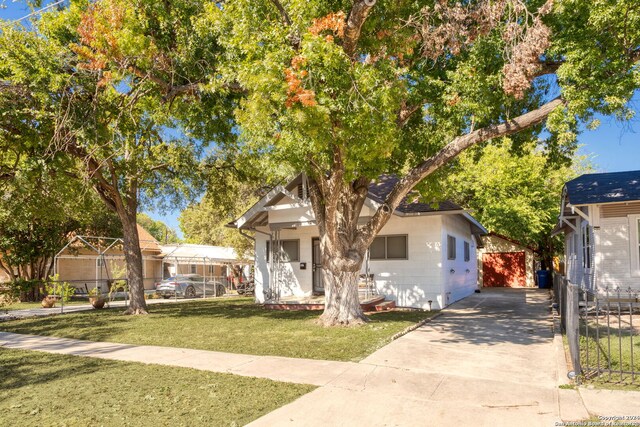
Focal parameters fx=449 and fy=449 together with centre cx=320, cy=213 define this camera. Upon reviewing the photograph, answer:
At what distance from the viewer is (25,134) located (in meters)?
12.4

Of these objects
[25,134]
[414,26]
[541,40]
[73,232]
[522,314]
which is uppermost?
[414,26]

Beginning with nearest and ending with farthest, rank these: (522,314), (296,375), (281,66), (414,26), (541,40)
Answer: (296,375) → (281,66) → (541,40) → (414,26) → (522,314)

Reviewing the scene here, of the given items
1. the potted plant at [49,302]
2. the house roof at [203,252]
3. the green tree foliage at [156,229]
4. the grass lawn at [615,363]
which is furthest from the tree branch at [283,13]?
the green tree foliage at [156,229]

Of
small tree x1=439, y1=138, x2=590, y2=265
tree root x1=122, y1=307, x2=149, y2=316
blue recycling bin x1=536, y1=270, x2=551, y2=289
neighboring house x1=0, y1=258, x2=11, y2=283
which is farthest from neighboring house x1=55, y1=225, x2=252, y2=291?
blue recycling bin x1=536, y1=270, x2=551, y2=289

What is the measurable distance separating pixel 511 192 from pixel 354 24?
71.6ft

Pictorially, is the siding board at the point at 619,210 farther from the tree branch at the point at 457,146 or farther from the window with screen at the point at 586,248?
the tree branch at the point at 457,146

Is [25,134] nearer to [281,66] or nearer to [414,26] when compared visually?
[281,66]

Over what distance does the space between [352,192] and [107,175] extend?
9802mm

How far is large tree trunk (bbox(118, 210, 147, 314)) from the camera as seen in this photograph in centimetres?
1600

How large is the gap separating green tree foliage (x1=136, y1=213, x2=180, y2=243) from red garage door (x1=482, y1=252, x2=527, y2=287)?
6688cm

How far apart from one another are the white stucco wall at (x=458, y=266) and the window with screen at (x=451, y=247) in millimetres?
170

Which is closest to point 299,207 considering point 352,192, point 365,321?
point 352,192

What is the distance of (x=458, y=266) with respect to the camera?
1959 centimetres

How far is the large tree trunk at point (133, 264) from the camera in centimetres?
1600
